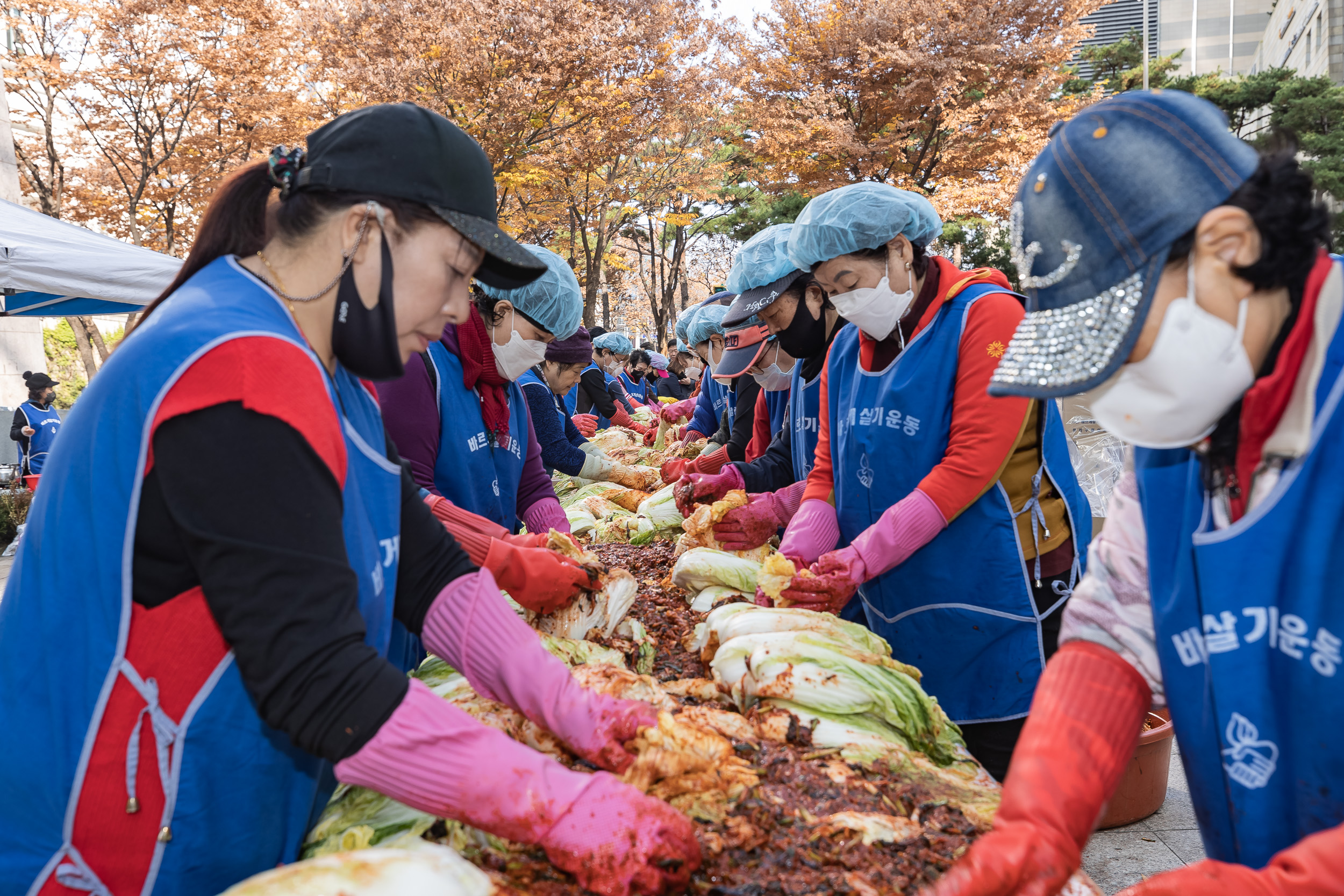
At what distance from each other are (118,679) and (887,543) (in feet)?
6.75

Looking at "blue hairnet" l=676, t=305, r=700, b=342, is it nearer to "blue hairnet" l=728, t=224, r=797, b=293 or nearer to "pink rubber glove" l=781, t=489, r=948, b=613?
"blue hairnet" l=728, t=224, r=797, b=293

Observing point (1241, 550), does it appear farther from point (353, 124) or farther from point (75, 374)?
point (75, 374)

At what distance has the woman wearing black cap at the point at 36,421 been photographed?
39.9 feet

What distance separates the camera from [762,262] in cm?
396

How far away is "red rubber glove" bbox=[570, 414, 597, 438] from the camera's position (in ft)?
32.6

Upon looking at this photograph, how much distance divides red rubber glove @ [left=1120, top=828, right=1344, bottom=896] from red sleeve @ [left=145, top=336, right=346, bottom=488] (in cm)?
138

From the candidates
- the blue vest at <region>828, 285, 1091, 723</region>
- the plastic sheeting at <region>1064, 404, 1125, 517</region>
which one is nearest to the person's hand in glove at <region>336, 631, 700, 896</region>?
the blue vest at <region>828, 285, 1091, 723</region>

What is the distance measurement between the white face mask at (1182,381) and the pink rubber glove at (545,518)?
2.78m

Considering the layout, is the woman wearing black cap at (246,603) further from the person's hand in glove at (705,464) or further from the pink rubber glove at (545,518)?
the person's hand in glove at (705,464)

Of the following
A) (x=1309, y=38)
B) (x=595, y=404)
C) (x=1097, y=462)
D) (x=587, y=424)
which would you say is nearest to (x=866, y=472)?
(x=1097, y=462)

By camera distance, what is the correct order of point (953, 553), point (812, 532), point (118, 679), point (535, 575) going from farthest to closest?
point (812, 532) < point (953, 553) < point (535, 575) < point (118, 679)

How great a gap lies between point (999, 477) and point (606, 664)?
1.49 meters

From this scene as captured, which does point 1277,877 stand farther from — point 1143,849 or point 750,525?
point 1143,849

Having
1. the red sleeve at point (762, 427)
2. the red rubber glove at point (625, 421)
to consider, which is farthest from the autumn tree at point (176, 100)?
the red sleeve at point (762, 427)
